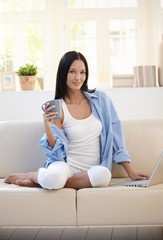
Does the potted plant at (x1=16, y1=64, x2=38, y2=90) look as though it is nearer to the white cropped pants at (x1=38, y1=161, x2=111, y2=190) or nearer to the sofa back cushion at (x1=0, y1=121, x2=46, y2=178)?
the sofa back cushion at (x1=0, y1=121, x2=46, y2=178)

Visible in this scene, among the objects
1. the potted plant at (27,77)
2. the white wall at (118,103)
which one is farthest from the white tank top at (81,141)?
the potted plant at (27,77)

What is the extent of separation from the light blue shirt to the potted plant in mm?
2041

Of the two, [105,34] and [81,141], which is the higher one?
[105,34]

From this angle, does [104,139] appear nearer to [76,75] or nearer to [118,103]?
[76,75]

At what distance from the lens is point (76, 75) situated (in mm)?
3039

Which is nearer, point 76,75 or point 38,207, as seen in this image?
point 38,207

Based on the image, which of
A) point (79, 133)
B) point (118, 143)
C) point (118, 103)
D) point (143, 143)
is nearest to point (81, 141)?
point (79, 133)

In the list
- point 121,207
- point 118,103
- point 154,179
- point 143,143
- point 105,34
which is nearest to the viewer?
point 121,207

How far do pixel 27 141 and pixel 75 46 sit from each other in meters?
4.38

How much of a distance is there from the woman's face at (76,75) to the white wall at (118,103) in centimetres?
180

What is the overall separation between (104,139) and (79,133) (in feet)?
0.55

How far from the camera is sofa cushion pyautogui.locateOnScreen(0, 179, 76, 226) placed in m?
2.62

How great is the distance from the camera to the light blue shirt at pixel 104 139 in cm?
294

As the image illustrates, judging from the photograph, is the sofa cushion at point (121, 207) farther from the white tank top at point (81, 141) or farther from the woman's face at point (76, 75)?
the woman's face at point (76, 75)
